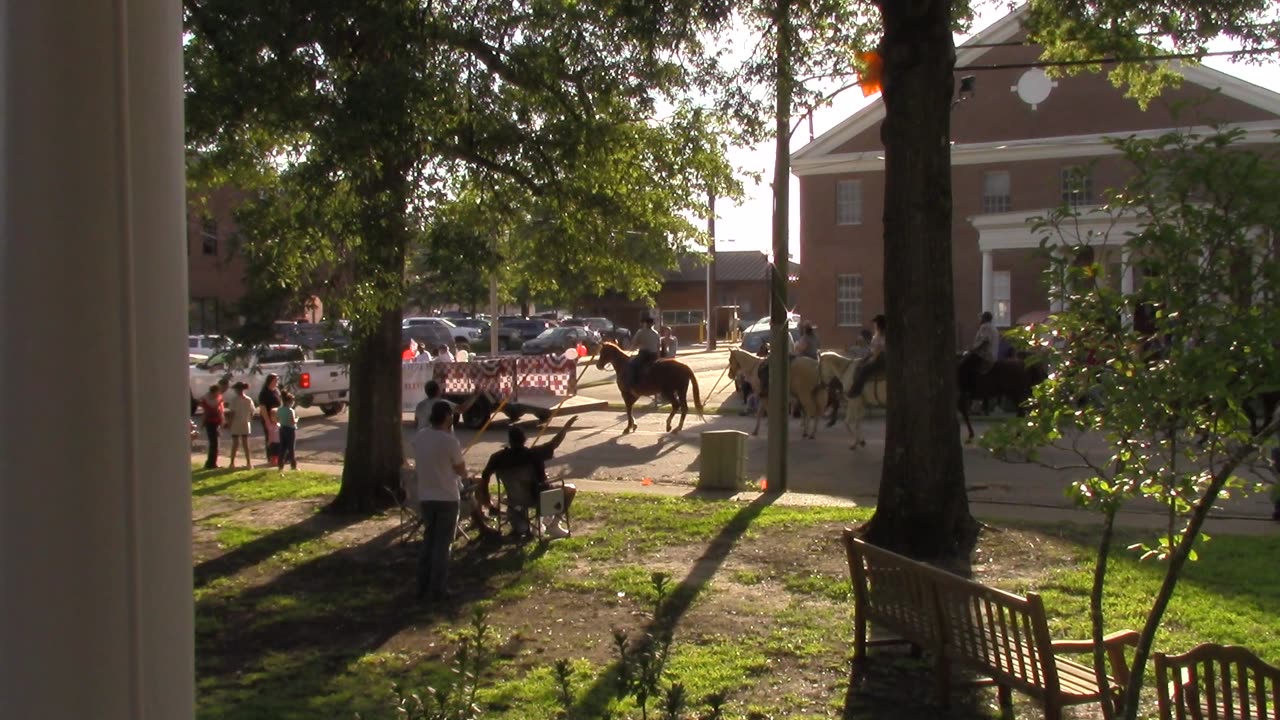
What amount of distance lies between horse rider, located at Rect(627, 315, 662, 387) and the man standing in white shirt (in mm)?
14373

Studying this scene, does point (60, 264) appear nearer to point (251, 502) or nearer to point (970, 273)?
point (251, 502)

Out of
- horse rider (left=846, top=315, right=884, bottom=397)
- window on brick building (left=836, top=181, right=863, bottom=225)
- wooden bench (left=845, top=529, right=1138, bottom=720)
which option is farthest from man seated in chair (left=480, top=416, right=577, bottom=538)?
window on brick building (left=836, top=181, right=863, bottom=225)

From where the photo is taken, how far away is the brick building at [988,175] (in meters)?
37.2

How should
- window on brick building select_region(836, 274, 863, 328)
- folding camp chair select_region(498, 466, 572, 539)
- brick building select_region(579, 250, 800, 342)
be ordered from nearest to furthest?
folding camp chair select_region(498, 466, 572, 539) < window on brick building select_region(836, 274, 863, 328) < brick building select_region(579, 250, 800, 342)

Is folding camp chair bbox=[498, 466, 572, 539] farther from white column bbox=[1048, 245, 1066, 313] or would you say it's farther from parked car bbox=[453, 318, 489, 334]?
parked car bbox=[453, 318, 489, 334]

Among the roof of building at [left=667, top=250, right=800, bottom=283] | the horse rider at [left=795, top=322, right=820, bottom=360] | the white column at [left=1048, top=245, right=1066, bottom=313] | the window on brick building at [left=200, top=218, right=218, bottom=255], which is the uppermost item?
the roof of building at [left=667, top=250, right=800, bottom=283]

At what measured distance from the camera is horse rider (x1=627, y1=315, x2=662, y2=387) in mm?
24812

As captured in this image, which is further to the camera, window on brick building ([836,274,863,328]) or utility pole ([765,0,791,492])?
window on brick building ([836,274,863,328])

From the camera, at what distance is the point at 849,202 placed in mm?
42906

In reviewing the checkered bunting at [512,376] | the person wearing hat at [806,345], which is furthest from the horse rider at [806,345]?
the checkered bunting at [512,376]

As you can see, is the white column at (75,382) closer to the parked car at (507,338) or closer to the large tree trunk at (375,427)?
the large tree trunk at (375,427)

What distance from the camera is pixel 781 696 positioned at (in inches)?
299

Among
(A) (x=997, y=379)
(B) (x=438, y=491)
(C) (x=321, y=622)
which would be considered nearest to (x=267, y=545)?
(C) (x=321, y=622)

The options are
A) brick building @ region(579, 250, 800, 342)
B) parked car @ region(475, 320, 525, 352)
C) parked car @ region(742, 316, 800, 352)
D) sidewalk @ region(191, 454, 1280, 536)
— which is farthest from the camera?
brick building @ region(579, 250, 800, 342)
